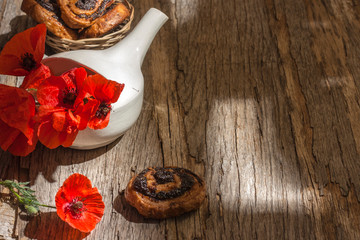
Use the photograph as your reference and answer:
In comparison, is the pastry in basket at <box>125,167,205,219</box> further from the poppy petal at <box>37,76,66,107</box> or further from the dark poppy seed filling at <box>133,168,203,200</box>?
the poppy petal at <box>37,76,66,107</box>

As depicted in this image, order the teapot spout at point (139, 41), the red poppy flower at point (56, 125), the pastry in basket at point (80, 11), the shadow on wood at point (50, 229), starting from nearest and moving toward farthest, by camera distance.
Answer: the red poppy flower at point (56, 125) → the shadow on wood at point (50, 229) → the teapot spout at point (139, 41) → the pastry in basket at point (80, 11)

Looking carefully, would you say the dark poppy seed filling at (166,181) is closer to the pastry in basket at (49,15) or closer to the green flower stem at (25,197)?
the green flower stem at (25,197)

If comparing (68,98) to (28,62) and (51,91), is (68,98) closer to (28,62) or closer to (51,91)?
(51,91)

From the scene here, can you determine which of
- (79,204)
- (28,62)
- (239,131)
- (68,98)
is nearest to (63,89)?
(68,98)

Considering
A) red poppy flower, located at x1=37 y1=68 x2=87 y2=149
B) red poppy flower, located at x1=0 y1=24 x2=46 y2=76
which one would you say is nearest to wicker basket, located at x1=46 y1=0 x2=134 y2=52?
red poppy flower, located at x1=0 y1=24 x2=46 y2=76

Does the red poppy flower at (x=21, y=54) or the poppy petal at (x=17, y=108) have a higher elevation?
the red poppy flower at (x=21, y=54)

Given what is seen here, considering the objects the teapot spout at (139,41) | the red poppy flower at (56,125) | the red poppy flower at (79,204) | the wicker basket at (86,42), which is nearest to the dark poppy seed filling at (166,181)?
the red poppy flower at (79,204)

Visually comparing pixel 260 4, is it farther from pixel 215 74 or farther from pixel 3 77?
pixel 3 77
